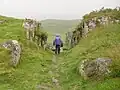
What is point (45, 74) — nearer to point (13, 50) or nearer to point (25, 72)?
point (25, 72)

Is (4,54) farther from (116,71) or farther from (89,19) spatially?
(89,19)

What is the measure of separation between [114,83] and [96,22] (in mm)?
27926

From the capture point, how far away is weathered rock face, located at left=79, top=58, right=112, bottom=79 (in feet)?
80.3

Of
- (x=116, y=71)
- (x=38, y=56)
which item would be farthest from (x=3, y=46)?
(x=116, y=71)

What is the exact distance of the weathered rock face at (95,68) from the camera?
80.3 ft

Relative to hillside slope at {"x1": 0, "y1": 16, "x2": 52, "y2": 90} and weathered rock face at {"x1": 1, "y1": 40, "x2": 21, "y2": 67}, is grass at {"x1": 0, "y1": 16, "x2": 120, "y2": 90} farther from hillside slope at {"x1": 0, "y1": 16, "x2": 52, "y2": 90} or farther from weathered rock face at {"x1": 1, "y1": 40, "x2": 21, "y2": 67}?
weathered rock face at {"x1": 1, "y1": 40, "x2": 21, "y2": 67}

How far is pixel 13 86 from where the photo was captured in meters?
24.6

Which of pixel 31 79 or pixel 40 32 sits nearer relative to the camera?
pixel 31 79

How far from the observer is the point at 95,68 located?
2503 cm

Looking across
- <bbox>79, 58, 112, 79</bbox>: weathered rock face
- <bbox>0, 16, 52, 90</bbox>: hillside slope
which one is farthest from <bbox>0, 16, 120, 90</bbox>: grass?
<bbox>79, 58, 112, 79</bbox>: weathered rock face

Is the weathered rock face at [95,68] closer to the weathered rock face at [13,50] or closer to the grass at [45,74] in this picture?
the grass at [45,74]

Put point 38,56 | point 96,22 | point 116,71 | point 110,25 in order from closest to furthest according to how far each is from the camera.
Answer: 1. point 116,71
2. point 38,56
3. point 110,25
4. point 96,22

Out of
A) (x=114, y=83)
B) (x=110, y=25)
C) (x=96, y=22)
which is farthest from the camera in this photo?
(x=96, y=22)

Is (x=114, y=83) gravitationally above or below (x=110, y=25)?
below
